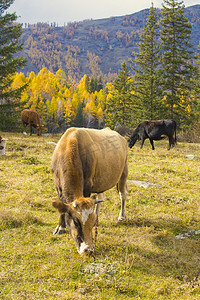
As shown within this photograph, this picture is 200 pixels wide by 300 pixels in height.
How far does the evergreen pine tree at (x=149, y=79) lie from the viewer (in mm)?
33156

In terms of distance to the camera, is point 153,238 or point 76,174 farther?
point 153,238

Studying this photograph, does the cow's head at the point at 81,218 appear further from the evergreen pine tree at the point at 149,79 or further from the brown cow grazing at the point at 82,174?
the evergreen pine tree at the point at 149,79

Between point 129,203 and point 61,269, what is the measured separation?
417cm

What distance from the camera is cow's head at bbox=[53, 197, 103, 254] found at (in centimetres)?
430

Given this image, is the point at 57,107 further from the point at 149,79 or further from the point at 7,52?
the point at 7,52

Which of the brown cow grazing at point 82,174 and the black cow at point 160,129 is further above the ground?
the brown cow grazing at point 82,174

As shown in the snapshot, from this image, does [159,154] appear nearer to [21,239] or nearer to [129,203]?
[129,203]

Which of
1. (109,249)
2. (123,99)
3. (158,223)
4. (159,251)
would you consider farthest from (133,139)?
(123,99)

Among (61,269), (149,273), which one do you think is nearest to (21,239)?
(61,269)

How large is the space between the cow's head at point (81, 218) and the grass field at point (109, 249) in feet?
1.53

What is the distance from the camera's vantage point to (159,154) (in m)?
17.5

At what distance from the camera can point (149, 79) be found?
3347cm

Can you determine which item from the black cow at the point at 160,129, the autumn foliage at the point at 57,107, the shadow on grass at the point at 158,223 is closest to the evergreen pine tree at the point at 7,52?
the black cow at the point at 160,129

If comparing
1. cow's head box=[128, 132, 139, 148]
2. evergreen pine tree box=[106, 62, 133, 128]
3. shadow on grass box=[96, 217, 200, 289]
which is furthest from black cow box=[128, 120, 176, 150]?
evergreen pine tree box=[106, 62, 133, 128]
